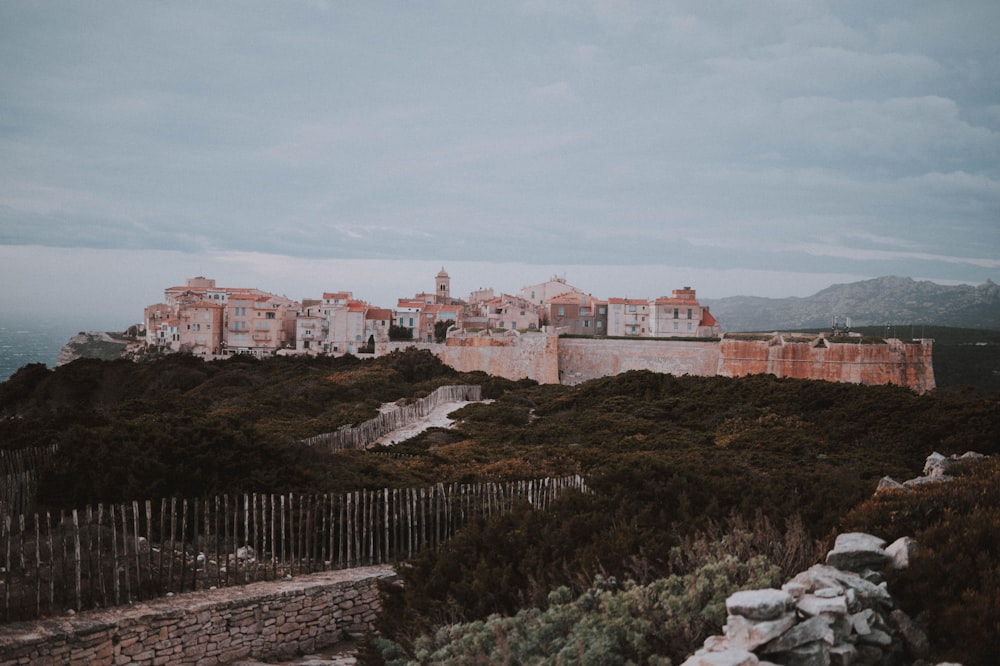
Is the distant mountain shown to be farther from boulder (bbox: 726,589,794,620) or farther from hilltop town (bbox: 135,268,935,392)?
boulder (bbox: 726,589,794,620)

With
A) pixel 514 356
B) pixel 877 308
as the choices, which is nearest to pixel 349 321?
pixel 514 356

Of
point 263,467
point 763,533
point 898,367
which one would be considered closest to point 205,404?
point 263,467

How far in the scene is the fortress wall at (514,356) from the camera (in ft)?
142

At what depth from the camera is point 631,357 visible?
43.7 metres

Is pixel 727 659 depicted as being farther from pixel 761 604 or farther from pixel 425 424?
pixel 425 424

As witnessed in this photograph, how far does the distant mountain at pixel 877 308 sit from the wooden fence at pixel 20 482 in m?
115

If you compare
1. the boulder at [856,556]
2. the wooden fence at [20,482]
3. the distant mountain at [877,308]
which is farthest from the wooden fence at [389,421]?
the distant mountain at [877,308]

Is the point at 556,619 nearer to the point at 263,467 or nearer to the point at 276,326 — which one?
the point at 263,467

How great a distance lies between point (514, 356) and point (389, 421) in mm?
21266

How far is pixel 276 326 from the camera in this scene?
234ft

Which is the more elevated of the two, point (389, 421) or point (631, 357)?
point (631, 357)

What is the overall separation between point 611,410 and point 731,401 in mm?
4010

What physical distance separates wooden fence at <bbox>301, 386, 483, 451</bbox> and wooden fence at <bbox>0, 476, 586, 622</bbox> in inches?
249

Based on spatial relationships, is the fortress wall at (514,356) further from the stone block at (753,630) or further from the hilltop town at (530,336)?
the stone block at (753,630)
